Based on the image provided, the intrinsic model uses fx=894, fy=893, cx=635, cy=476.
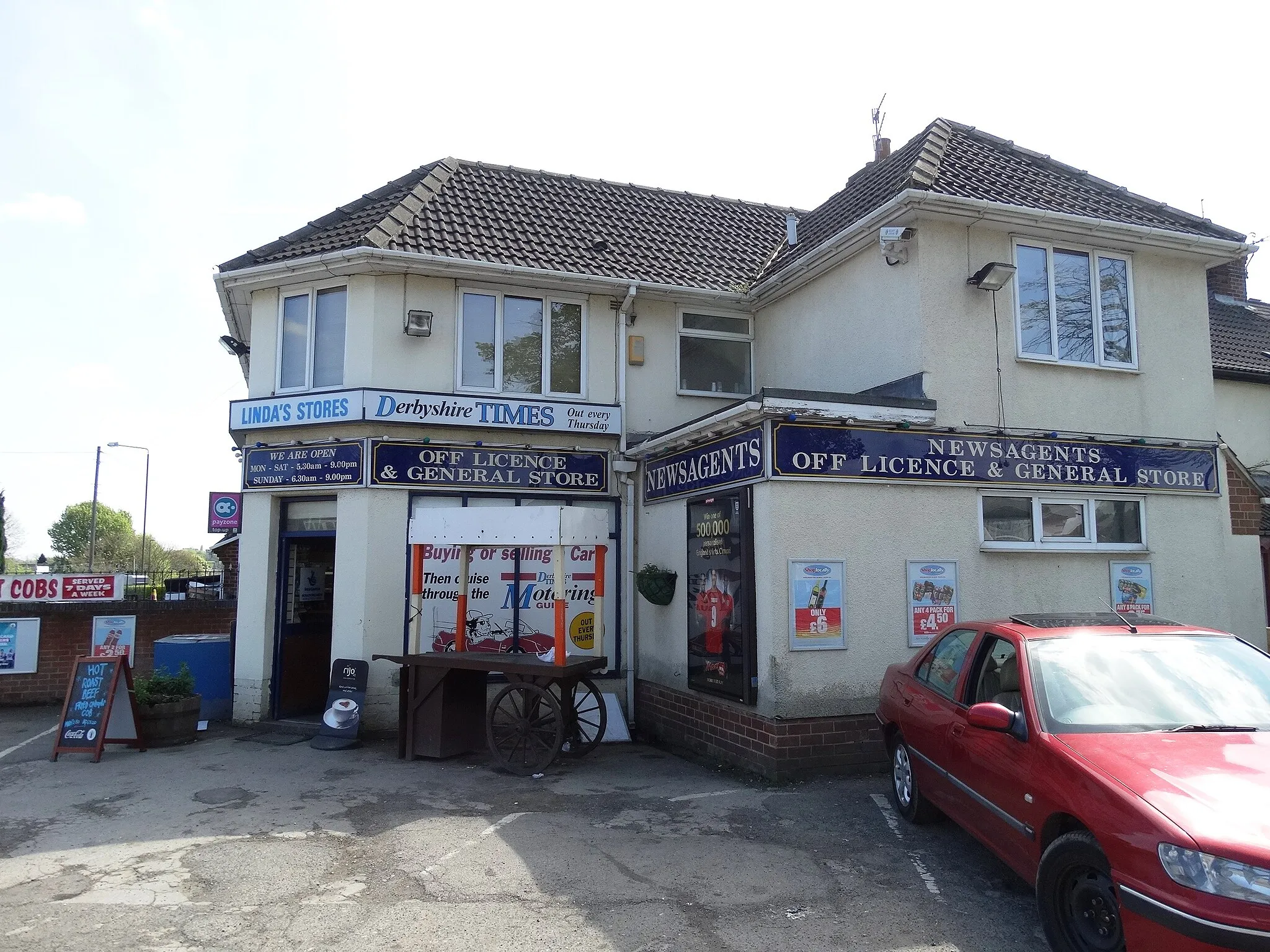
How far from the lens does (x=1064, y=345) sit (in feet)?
32.6

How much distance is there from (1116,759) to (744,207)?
12.9 metres

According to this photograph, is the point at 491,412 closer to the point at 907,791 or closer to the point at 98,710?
the point at 98,710

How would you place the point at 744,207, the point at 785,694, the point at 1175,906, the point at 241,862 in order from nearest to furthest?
the point at 1175,906
the point at 241,862
the point at 785,694
the point at 744,207

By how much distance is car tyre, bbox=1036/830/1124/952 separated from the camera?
3.89 metres

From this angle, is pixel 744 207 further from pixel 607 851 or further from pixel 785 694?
pixel 607 851

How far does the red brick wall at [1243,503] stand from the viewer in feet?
36.0

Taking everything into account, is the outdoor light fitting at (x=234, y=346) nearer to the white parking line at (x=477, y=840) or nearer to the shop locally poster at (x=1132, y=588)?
the white parking line at (x=477, y=840)

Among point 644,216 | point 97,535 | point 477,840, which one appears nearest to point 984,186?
point 644,216

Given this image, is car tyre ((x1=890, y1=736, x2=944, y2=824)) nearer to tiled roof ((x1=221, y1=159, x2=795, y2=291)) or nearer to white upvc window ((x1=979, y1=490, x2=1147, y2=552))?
white upvc window ((x1=979, y1=490, x2=1147, y2=552))

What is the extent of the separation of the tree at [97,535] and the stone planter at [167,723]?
2829 inches

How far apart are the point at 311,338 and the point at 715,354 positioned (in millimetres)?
5338

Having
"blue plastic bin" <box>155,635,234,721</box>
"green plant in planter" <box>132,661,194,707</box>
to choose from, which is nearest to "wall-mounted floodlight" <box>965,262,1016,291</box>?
"green plant in planter" <box>132,661,194,707</box>

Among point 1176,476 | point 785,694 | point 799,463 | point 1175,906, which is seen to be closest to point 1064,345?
point 1176,476

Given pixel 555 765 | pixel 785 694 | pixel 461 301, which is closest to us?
pixel 785 694
